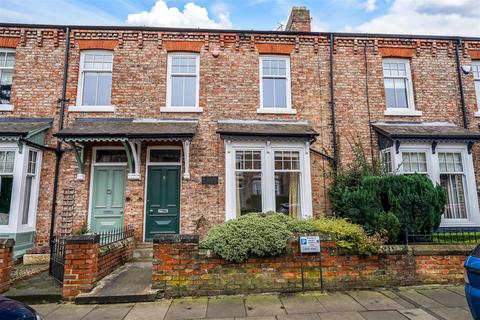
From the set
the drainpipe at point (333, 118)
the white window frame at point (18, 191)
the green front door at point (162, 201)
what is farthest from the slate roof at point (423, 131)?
the white window frame at point (18, 191)

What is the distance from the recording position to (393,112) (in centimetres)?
1006


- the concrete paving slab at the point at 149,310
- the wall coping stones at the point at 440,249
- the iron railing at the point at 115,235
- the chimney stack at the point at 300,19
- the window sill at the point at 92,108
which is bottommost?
the concrete paving slab at the point at 149,310

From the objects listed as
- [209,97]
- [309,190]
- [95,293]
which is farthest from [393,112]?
[95,293]

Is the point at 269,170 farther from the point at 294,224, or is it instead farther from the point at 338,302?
the point at 338,302

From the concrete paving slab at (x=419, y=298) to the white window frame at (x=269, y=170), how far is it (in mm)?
3560

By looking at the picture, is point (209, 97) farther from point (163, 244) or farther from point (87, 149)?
point (163, 244)

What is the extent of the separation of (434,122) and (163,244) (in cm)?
973

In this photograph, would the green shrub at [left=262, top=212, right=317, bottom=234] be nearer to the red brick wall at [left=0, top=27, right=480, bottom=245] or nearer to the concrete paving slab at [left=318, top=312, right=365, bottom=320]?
the concrete paving slab at [left=318, top=312, right=365, bottom=320]

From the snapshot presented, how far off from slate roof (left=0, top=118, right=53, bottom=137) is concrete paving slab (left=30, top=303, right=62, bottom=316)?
4896 millimetres

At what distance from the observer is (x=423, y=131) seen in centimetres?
930

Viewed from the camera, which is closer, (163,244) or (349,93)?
(163,244)

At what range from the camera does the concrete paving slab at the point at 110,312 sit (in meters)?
4.64

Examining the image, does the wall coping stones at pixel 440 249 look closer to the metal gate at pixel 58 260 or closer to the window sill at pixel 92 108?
the metal gate at pixel 58 260

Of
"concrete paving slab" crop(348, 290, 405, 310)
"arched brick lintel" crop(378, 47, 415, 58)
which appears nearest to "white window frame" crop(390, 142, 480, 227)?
"arched brick lintel" crop(378, 47, 415, 58)
